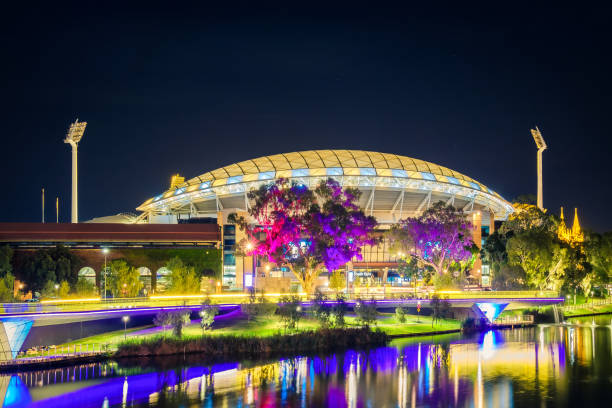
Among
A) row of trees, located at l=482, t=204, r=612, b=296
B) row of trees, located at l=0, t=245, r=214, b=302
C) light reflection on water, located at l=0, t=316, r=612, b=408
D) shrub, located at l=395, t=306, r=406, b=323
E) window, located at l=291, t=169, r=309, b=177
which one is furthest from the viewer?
window, located at l=291, t=169, r=309, b=177

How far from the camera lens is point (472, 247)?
8506cm

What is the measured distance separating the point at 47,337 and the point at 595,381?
141 feet

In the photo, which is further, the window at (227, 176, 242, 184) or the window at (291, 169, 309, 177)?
the window at (227, 176, 242, 184)

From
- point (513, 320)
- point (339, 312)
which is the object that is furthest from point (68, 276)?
point (513, 320)

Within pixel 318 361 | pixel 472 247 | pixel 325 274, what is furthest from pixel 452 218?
pixel 318 361

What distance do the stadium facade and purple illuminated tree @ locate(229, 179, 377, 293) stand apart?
19900mm

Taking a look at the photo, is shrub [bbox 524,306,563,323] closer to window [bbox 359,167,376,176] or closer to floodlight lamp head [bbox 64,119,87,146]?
window [bbox 359,167,376,176]

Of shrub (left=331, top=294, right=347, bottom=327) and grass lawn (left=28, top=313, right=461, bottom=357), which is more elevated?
shrub (left=331, top=294, right=347, bottom=327)

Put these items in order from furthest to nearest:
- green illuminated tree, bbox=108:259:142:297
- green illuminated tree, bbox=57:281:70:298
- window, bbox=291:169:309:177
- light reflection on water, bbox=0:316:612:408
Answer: window, bbox=291:169:309:177 → green illuminated tree, bbox=108:259:142:297 → green illuminated tree, bbox=57:281:70:298 → light reflection on water, bbox=0:316:612:408

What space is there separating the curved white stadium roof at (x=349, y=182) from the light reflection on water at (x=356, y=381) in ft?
144

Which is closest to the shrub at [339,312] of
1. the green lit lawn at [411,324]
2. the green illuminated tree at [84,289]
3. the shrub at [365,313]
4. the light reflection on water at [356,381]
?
the shrub at [365,313]

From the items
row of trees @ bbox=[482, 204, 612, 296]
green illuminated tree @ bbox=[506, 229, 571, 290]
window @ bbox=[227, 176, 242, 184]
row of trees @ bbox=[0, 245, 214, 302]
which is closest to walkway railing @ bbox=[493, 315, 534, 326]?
row of trees @ bbox=[482, 204, 612, 296]

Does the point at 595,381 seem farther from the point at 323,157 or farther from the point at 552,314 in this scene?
the point at 323,157

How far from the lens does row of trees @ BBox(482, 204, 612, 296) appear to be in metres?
80.7
